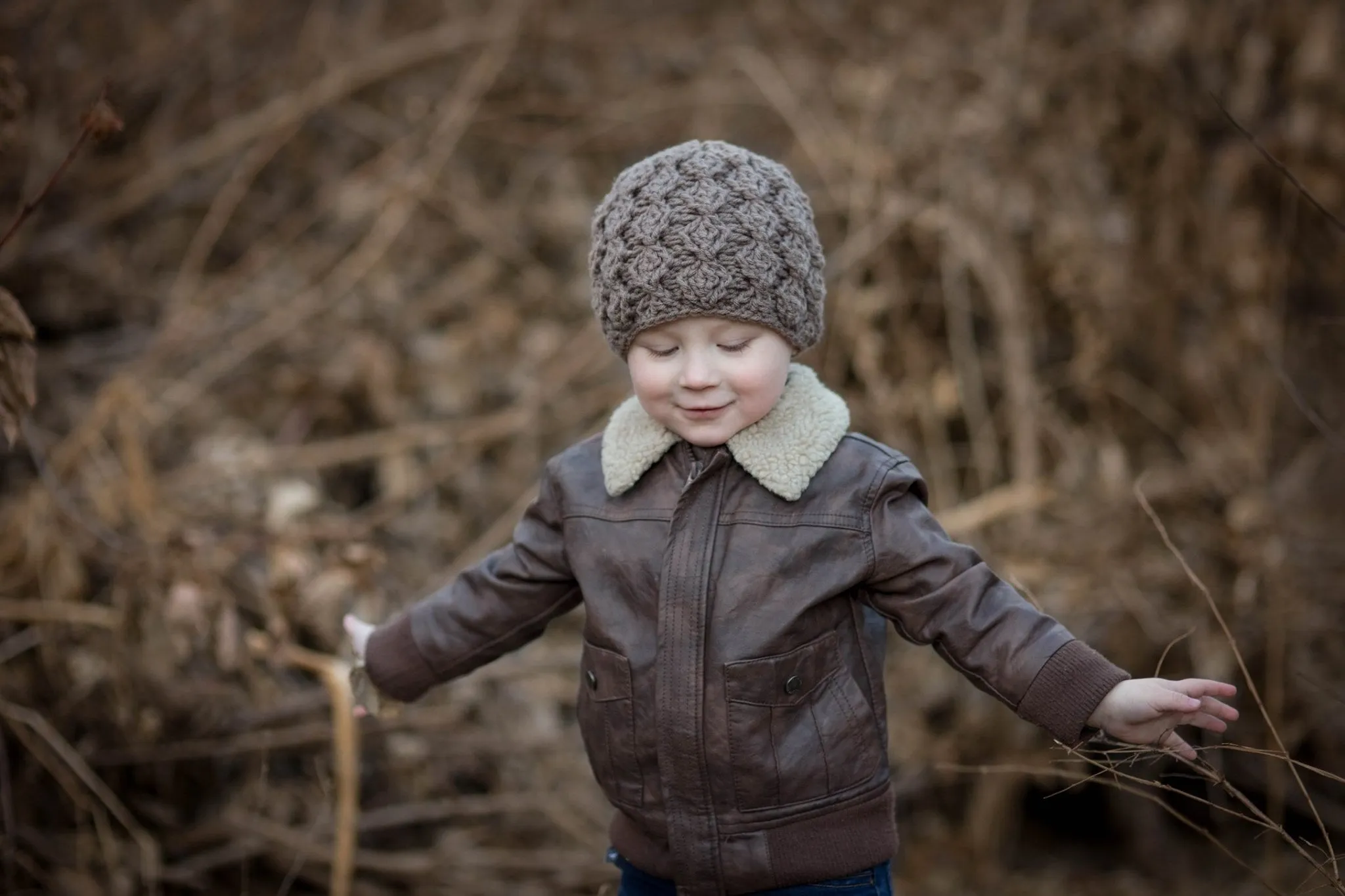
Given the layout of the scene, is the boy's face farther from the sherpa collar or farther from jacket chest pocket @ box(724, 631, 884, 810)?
jacket chest pocket @ box(724, 631, 884, 810)

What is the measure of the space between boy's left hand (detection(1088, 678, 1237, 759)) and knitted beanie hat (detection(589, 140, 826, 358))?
0.63 metres

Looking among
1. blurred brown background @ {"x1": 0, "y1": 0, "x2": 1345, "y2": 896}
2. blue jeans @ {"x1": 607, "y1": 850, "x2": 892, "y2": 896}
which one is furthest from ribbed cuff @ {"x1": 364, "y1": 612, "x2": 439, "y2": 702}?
blurred brown background @ {"x1": 0, "y1": 0, "x2": 1345, "y2": 896}

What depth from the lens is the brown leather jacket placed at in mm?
1697

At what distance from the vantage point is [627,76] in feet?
18.0

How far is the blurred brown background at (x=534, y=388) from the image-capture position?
2963mm

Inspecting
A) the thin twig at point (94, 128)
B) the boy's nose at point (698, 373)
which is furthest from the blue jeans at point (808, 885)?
the thin twig at point (94, 128)

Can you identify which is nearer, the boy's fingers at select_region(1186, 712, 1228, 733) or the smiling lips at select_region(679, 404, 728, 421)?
the boy's fingers at select_region(1186, 712, 1228, 733)

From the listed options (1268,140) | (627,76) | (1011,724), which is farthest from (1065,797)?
(627,76)

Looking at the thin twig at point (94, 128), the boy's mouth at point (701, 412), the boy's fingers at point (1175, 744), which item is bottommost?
the boy's fingers at point (1175, 744)

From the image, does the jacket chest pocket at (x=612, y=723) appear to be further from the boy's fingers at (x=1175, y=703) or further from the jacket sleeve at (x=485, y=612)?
the boy's fingers at (x=1175, y=703)

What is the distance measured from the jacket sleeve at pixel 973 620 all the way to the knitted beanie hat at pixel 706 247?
0.28m

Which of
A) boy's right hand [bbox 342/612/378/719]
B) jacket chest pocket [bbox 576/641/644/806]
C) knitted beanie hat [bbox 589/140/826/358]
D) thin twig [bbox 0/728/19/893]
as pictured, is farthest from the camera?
thin twig [bbox 0/728/19/893]

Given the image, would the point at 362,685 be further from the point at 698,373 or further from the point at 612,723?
the point at 698,373

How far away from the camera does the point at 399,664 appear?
198 centimetres
